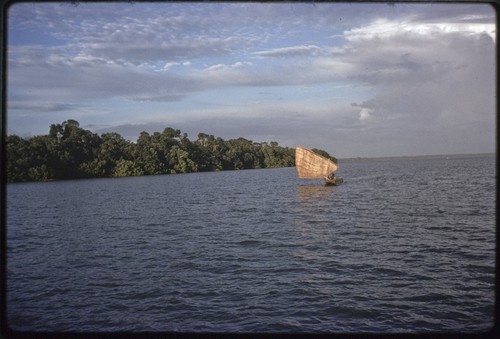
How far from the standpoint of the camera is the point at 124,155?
213 feet

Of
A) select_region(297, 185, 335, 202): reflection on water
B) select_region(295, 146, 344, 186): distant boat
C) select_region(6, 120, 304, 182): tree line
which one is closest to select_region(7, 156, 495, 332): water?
select_region(297, 185, 335, 202): reflection on water

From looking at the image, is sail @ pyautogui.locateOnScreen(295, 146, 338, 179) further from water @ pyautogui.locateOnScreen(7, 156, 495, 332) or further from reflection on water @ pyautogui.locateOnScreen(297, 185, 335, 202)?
water @ pyautogui.locateOnScreen(7, 156, 495, 332)

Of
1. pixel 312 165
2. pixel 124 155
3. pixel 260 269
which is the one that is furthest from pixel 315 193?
pixel 124 155

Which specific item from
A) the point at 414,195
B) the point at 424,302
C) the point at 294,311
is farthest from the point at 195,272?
the point at 414,195

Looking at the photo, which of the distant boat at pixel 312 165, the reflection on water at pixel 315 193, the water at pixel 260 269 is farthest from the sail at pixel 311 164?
the water at pixel 260 269

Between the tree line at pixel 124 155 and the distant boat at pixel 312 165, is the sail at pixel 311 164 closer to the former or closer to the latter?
the distant boat at pixel 312 165

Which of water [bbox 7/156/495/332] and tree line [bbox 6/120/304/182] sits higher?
tree line [bbox 6/120/304/182]

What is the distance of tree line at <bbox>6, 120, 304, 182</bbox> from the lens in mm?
54147

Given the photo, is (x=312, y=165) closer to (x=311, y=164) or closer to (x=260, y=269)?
(x=311, y=164)

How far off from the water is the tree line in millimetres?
29088

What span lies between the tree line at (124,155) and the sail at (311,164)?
798 inches

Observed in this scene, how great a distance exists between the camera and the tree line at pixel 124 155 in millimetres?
54147

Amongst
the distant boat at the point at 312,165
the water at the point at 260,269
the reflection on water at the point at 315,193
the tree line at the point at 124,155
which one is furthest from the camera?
the tree line at the point at 124,155

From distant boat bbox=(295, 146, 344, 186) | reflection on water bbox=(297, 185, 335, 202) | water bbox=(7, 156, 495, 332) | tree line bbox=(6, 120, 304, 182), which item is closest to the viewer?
water bbox=(7, 156, 495, 332)
